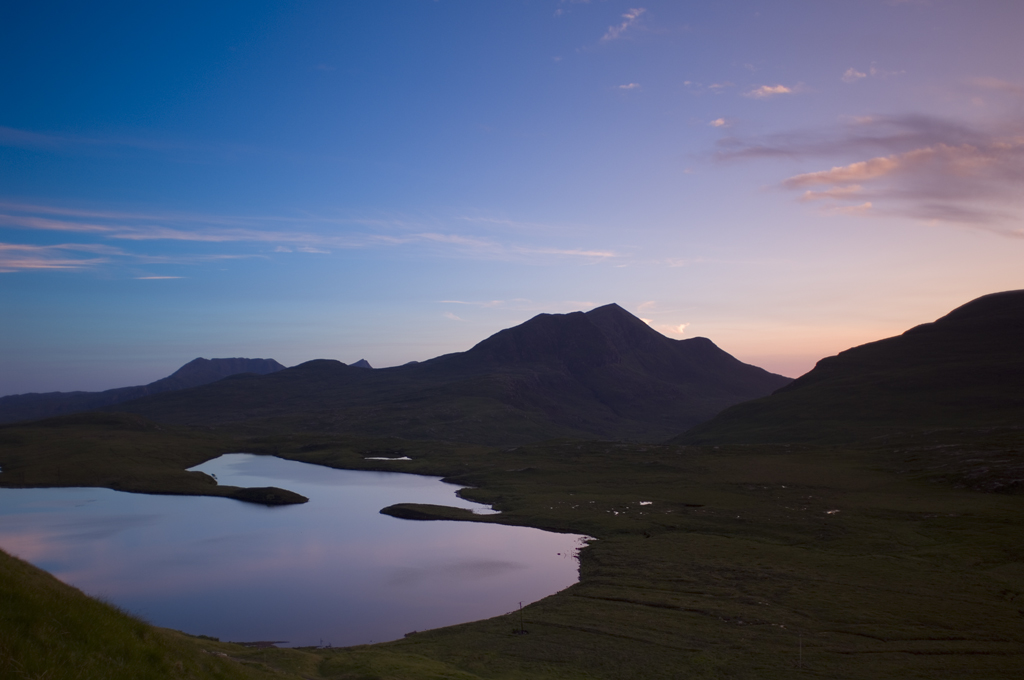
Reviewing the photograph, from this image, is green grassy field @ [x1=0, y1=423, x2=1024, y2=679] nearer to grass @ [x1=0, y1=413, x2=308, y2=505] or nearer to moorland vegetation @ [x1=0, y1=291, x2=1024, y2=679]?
moorland vegetation @ [x1=0, y1=291, x2=1024, y2=679]

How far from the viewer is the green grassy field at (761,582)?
4512 centimetres

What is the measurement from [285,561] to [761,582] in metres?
57.7

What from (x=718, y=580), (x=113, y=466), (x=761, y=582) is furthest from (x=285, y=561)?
(x=113, y=466)

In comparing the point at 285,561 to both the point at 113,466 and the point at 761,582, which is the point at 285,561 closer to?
the point at 761,582

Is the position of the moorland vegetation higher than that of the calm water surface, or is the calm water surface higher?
the moorland vegetation

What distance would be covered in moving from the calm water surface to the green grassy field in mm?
7320

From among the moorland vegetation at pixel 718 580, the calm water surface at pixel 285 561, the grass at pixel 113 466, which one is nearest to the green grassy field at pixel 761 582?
the moorland vegetation at pixel 718 580

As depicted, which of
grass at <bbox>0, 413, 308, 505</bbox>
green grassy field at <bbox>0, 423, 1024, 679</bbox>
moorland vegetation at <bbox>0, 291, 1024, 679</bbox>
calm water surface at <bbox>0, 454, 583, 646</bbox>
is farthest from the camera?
grass at <bbox>0, 413, 308, 505</bbox>

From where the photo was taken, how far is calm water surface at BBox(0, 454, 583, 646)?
62000 millimetres

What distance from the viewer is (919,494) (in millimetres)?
102562

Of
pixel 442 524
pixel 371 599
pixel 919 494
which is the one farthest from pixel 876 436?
pixel 371 599

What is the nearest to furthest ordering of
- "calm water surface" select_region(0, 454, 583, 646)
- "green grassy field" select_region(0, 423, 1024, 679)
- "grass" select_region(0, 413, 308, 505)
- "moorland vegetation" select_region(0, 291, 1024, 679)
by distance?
"moorland vegetation" select_region(0, 291, 1024, 679), "green grassy field" select_region(0, 423, 1024, 679), "calm water surface" select_region(0, 454, 583, 646), "grass" select_region(0, 413, 308, 505)

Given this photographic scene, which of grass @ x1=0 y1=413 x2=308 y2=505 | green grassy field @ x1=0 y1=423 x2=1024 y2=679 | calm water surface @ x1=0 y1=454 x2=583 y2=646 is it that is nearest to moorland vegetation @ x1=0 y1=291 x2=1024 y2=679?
green grassy field @ x1=0 y1=423 x2=1024 y2=679

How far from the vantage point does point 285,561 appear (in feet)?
270
